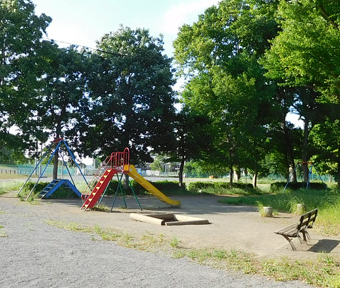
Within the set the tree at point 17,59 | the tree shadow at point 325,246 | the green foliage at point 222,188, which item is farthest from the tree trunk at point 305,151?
the tree shadow at point 325,246

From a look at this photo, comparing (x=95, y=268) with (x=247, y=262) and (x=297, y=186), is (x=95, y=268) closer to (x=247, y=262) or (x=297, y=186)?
(x=247, y=262)

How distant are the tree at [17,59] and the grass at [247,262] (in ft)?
51.0

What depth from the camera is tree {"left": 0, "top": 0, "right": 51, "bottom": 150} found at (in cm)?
2180

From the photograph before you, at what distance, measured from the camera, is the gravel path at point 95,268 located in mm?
5250

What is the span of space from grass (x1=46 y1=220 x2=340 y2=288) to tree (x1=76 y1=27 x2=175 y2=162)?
18.0 metres

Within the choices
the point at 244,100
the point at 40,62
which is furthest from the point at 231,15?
the point at 40,62

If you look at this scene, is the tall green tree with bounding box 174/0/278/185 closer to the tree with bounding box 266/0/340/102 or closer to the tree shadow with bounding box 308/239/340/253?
the tree with bounding box 266/0/340/102

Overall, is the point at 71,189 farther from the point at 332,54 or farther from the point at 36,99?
the point at 332,54

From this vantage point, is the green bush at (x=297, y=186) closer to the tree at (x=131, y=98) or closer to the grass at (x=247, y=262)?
the tree at (x=131, y=98)

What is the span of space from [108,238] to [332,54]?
11.7 metres

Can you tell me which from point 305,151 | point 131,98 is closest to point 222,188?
point 305,151

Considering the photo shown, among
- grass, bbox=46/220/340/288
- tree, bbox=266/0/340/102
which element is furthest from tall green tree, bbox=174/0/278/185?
grass, bbox=46/220/340/288

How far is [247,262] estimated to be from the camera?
6.75 meters

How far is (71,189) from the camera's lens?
937 inches
